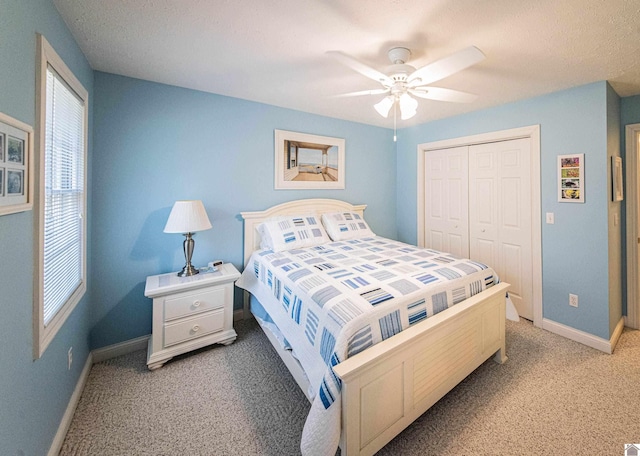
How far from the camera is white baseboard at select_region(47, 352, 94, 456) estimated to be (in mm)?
1384

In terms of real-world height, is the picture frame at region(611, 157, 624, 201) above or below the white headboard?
above

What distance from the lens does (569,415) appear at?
5.44 ft

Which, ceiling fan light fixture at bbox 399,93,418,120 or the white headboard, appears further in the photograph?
the white headboard

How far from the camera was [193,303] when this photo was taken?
2217 mm

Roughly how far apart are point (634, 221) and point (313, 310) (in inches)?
131

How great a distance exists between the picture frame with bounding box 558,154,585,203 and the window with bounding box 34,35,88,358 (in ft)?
12.5

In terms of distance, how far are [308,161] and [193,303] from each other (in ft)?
6.72

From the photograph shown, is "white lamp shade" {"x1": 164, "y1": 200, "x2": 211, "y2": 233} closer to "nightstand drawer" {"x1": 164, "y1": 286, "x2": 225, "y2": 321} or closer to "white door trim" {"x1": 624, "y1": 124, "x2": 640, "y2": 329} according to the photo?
"nightstand drawer" {"x1": 164, "y1": 286, "x2": 225, "y2": 321}

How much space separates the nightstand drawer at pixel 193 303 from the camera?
2.12 metres

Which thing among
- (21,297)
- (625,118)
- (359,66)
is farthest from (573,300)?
(21,297)


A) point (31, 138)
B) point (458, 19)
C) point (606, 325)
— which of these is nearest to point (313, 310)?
point (31, 138)

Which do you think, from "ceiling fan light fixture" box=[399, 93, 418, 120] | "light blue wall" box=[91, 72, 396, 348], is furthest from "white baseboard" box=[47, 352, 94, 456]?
"ceiling fan light fixture" box=[399, 93, 418, 120]

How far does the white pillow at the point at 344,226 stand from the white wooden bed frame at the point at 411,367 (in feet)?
4.52

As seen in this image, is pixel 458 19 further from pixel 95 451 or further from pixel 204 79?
pixel 95 451
